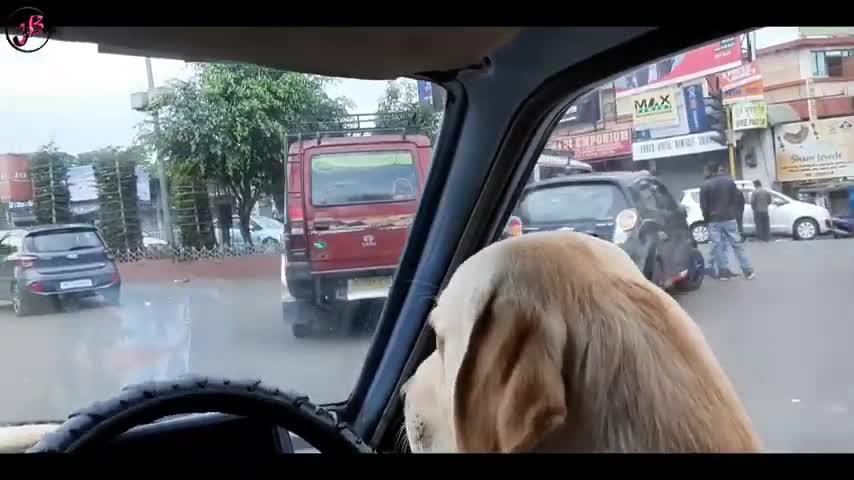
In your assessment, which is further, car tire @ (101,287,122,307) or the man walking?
the man walking

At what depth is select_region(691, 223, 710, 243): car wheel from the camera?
8.87 ft

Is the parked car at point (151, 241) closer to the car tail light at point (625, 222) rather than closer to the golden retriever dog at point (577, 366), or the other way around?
the golden retriever dog at point (577, 366)

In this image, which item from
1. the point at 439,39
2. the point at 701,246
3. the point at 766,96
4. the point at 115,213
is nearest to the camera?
the point at 439,39

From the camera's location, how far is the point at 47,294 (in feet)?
7.99

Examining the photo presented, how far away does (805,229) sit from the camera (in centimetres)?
261

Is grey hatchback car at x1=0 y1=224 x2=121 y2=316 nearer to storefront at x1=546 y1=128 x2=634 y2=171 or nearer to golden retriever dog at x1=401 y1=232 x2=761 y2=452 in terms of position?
golden retriever dog at x1=401 y1=232 x2=761 y2=452

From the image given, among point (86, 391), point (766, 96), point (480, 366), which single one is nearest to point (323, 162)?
point (86, 391)

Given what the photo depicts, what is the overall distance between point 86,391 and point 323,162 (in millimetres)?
1072

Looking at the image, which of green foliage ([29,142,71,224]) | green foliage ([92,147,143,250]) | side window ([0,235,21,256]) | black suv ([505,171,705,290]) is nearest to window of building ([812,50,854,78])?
black suv ([505,171,705,290])

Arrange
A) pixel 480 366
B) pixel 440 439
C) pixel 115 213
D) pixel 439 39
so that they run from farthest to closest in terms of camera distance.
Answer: pixel 115 213, pixel 439 39, pixel 440 439, pixel 480 366

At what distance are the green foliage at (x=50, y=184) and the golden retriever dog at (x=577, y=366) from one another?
1.29m

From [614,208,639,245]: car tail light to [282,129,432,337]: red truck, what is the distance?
69 cm

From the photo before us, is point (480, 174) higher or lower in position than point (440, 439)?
higher
